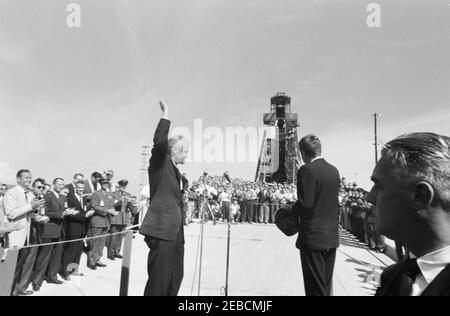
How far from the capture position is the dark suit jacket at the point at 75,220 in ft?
20.2

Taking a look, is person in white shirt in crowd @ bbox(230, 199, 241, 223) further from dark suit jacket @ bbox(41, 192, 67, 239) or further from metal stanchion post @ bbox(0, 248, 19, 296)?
metal stanchion post @ bbox(0, 248, 19, 296)

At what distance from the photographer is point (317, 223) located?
306 centimetres

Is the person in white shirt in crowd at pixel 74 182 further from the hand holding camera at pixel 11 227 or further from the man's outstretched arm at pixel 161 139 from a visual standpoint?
the man's outstretched arm at pixel 161 139

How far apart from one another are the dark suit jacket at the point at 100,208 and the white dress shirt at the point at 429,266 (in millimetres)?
6785

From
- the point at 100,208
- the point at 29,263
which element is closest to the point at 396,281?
the point at 29,263

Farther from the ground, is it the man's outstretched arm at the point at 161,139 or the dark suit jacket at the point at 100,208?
the man's outstretched arm at the point at 161,139

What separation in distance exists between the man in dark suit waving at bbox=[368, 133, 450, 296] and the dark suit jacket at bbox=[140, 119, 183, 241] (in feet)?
7.29

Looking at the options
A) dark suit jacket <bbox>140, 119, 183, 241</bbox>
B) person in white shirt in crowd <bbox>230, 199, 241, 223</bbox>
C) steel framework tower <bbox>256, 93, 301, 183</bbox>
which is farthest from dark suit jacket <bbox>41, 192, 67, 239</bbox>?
steel framework tower <bbox>256, 93, 301, 183</bbox>

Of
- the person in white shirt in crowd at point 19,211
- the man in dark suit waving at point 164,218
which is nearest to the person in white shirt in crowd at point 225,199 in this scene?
the person in white shirt in crowd at point 19,211

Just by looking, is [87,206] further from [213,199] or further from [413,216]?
[213,199]

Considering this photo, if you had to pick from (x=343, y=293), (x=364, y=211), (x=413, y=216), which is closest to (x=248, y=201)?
(x=364, y=211)

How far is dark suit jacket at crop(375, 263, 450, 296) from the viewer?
0.90m
